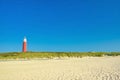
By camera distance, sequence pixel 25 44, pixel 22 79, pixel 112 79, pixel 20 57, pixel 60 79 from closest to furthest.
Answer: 1. pixel 112 79
2. pixel 60 79
3. pixel 22 79
4. pixel 20 57
5. pixel 25 44

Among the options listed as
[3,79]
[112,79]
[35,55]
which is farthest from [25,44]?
[112,79]

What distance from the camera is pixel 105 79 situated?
36.9ft

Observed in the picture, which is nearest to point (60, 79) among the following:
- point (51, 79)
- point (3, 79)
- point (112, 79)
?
point (51, 79)

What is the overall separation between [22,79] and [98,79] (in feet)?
15.2

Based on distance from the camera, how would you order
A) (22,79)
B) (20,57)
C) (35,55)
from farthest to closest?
(35,55) → (20,57) → (22,79)

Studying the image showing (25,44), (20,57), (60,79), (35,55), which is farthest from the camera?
(25,44)

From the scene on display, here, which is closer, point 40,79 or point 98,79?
point 98,79

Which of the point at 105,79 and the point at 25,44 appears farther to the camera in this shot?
the point at 25,44

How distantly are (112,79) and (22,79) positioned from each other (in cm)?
538

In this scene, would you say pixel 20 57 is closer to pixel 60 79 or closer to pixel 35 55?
pixel 35 55

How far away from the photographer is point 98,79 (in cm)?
1140

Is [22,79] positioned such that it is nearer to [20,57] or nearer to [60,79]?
[60,79]

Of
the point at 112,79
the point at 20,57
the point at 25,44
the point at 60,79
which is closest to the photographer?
the point at 112,79

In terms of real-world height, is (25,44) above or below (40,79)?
above
